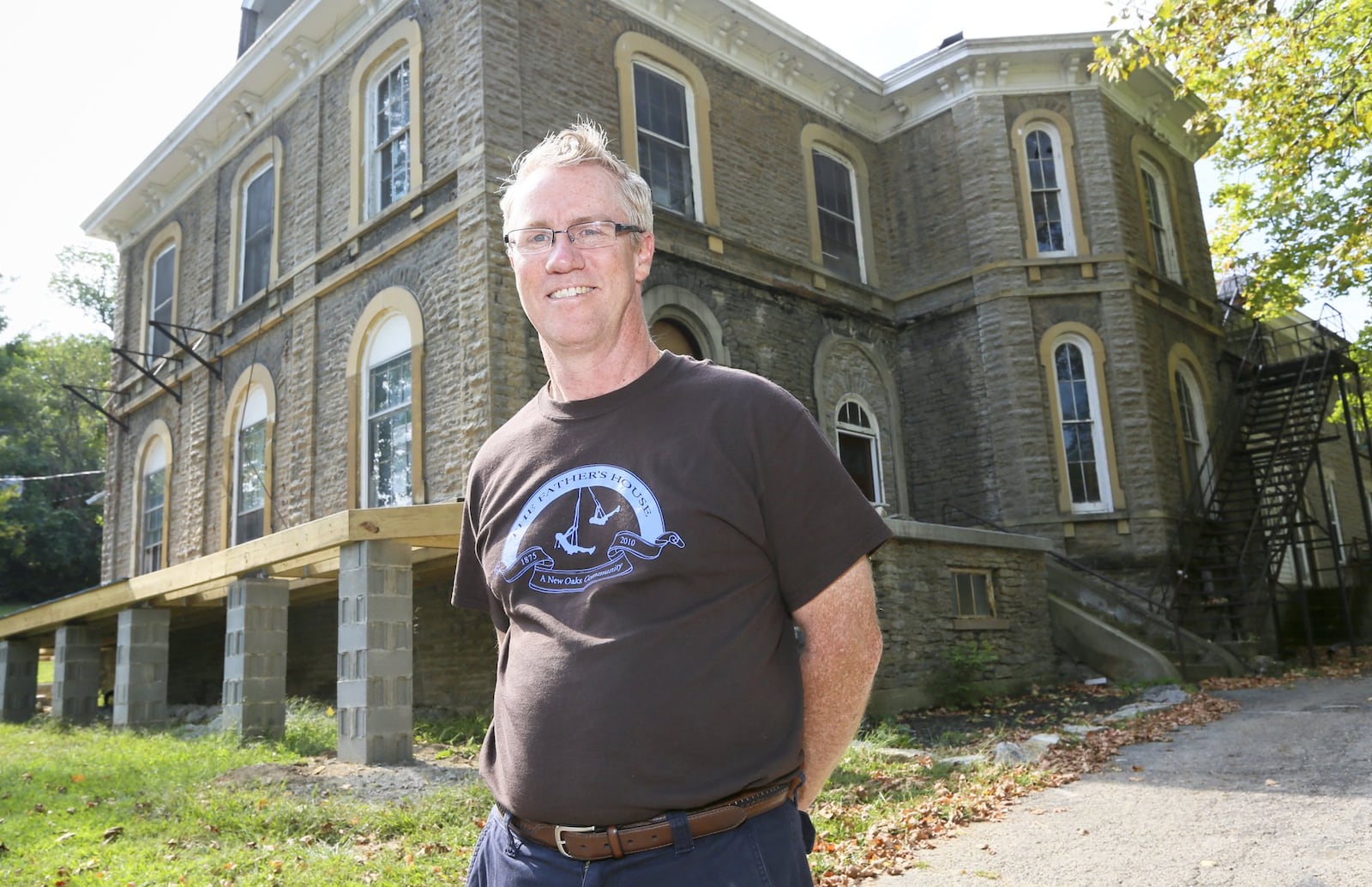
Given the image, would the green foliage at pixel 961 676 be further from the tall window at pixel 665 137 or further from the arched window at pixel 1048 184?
the arched window at pixel 1048 184

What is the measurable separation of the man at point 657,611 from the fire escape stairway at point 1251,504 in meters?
13.8

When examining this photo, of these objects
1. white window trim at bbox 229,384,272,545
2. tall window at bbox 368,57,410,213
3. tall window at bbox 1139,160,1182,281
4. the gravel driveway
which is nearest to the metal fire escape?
tall window at bbox 1139,160,1182,281

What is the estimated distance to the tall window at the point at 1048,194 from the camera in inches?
709

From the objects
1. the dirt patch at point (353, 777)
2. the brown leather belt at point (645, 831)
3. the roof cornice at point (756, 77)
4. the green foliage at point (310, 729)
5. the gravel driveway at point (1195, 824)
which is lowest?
the gravel driveway at point (1195, 824)

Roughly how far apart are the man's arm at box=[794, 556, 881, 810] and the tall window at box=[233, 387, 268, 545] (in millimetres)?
14989

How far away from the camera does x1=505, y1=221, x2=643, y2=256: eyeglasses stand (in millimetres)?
2340

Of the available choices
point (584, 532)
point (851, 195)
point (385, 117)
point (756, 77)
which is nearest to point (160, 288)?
point (385, 117)

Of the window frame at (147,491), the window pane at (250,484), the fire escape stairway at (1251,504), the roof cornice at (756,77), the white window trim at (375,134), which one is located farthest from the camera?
the window frame at (147,491)

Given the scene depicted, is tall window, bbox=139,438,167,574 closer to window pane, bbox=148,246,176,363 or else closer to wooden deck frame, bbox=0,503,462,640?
window pane, bbox=148,246,176,363

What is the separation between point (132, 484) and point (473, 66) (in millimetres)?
12192

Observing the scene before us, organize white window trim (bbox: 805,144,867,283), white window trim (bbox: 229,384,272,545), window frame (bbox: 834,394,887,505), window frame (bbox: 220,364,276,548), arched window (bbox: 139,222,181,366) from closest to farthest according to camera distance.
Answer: window frame (bbox: 220,364,276,548)
white window trim (bbox: 229,384,272,545)
window frame (bbox: 834,394,887,505)
white window trim (bbox: 805,144,867,283)
arched window (bbox: 139,222,181,366)

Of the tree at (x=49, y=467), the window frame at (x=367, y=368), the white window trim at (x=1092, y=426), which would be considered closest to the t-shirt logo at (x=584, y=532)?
the window frame at (x=367, y=368)

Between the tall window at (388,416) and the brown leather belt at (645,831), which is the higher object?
the tall window at (388,416)

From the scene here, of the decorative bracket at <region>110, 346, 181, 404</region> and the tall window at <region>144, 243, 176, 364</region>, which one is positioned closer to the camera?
the decorative bracket at <region>110, 346, 181, 404</region>
